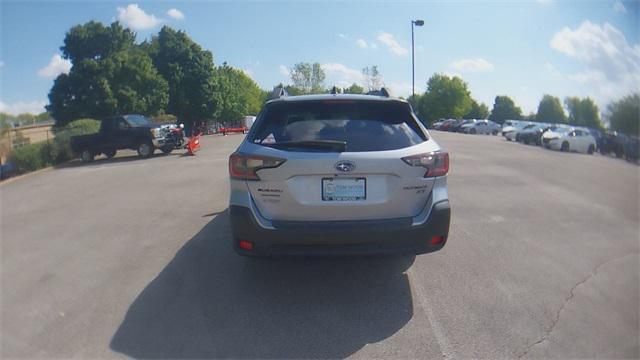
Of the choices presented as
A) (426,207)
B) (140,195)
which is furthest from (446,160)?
(140,195)

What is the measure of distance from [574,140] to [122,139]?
1777 centimetres

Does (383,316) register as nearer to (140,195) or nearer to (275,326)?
(275,326)

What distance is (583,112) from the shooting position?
11.1 ft

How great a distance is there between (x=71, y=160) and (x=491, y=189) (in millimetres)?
16777

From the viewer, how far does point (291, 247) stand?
146 inches

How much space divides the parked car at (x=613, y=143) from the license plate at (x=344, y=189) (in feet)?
Result: 6.01

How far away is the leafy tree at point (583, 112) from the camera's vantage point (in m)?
3.28

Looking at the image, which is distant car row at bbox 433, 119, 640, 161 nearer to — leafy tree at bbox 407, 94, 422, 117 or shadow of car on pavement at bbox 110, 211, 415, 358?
leafy tree at bbox 407, 94, 422, 117

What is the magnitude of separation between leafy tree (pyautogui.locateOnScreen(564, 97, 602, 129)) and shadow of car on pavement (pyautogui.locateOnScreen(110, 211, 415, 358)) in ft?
6.67

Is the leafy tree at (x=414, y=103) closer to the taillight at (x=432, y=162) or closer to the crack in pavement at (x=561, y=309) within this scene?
the taillight at (x=432, y=162)

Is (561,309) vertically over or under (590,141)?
under

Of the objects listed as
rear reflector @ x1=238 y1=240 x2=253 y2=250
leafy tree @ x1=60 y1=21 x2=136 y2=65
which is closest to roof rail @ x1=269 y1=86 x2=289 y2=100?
rear reflector @ x1=238 y1=240 x2=253 y2=250

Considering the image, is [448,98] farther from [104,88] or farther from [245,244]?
[245,244]

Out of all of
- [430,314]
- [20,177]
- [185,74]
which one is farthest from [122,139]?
[185,74]
